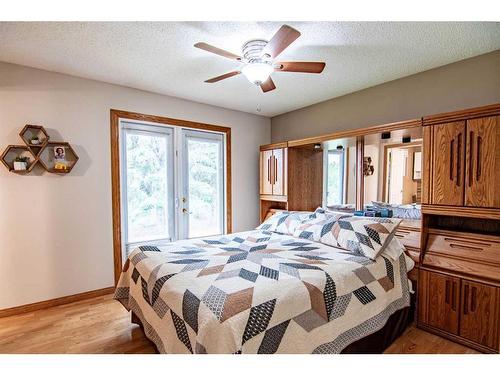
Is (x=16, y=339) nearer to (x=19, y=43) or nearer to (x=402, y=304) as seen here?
(x=19, y=43)

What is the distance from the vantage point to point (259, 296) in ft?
4.30

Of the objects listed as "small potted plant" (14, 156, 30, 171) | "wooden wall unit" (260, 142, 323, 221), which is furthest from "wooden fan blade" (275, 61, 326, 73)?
"small potted plant" (14, 156, 30, 171)

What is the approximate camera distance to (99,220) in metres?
2.95

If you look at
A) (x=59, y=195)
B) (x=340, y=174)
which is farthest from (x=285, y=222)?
(x=59, y=195)

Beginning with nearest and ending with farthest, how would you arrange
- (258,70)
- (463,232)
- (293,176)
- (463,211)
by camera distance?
(258,70) → (463,211) → (463,232) → (293,176)

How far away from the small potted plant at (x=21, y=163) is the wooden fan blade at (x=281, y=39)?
8.23ft

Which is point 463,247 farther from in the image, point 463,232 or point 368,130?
point 368,130

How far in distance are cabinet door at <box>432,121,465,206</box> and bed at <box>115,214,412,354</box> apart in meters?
0.63

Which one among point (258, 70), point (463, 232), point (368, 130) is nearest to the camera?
point (258, 70)

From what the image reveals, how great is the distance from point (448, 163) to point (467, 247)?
678mm

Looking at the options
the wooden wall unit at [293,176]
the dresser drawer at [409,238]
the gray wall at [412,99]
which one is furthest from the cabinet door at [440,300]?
the wooden wall unit at [293,176]

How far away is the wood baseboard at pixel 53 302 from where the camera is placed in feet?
8.18
